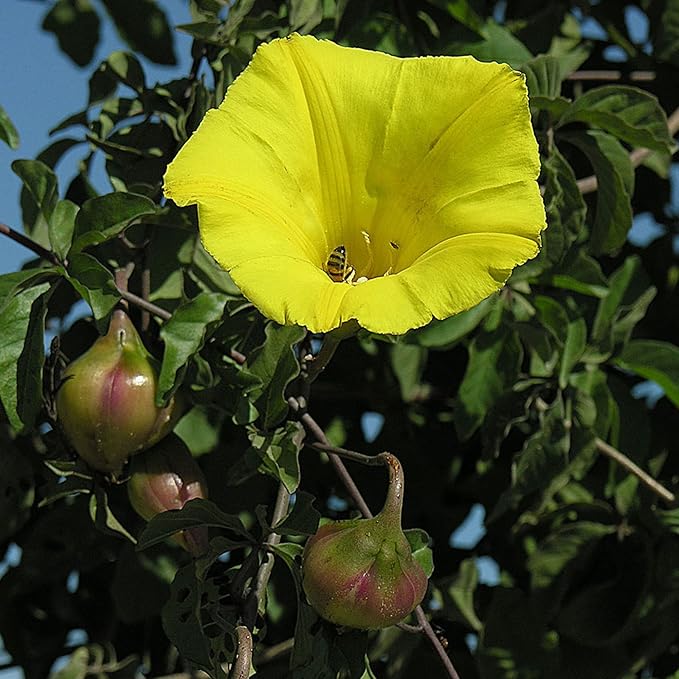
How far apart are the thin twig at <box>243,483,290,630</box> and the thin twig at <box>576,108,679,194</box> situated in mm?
723

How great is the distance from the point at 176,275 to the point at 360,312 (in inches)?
21.5

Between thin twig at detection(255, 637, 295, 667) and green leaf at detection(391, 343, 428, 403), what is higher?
green leaf at detection(391, 343, 428, 403)

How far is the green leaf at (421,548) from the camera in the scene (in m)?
1.35

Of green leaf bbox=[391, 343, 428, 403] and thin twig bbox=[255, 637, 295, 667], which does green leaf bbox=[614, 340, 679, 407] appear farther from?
thin twig bbox=[255, 637, 295, 667]

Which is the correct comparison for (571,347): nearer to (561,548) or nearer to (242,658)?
(561,548)

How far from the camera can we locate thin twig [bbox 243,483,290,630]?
50.6 inches

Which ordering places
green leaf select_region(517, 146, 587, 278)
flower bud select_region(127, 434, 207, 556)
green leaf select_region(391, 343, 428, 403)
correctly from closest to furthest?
flower bud select_region(127, 434, 207, 556) → green leaf select_region(517, 146, 587, 278) → green leaf select_region(391, 343, 428, 403)

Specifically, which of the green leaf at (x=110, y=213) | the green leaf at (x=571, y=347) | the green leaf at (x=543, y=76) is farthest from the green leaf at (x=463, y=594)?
the green leaf at (x=110, y=213)

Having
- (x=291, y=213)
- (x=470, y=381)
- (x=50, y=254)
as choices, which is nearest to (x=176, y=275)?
(x=50, y=254)

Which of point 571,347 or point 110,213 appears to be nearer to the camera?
point 110,213

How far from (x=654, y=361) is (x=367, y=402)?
567 mm

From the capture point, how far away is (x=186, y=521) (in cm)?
132

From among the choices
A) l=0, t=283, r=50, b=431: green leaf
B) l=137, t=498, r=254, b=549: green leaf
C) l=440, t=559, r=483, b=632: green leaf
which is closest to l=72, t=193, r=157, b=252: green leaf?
l=0, t=283, r=50, b=431: green leaf

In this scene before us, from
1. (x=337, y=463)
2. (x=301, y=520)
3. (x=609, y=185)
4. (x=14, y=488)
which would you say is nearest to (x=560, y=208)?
(x=609, y=185)
